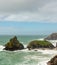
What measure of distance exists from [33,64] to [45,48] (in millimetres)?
42976

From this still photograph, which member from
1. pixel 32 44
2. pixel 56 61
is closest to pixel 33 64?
pixel 56 61

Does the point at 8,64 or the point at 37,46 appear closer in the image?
the point at 8,64

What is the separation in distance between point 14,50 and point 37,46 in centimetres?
1149

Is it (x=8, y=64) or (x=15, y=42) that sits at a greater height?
(x=15, y=42)

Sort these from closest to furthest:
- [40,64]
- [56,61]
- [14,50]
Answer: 1. [56,61]
2. [40,64]
3. [14,50]

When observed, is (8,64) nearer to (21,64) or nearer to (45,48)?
(21,64)

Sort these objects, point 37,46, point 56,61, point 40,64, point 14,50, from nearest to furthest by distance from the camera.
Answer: point 56,61
point 40,64
point 14,50
point 37,46

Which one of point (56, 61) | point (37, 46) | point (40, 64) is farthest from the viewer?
point (37, 46)

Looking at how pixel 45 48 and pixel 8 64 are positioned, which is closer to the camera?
pixel 8 64

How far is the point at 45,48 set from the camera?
10125 cm

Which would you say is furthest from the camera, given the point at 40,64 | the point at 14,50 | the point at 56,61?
the point at 14,50

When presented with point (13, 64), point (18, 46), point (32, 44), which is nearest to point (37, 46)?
point (32, 44)

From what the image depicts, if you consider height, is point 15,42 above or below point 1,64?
above

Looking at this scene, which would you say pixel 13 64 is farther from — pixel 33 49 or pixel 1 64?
pixel 33 49
